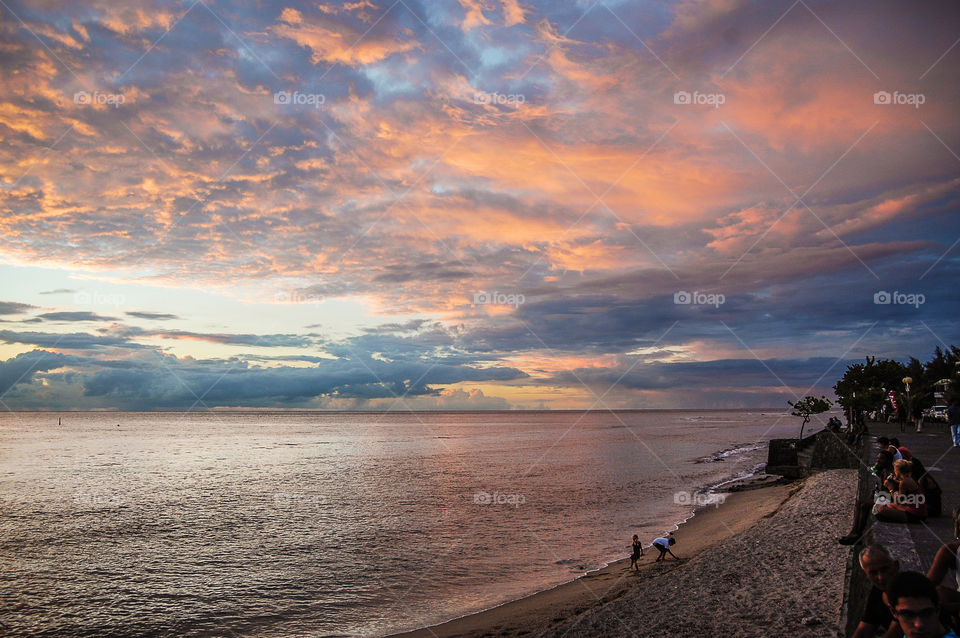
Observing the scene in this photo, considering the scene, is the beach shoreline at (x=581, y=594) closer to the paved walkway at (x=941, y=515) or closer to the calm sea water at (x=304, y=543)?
the calm sea water at (x=304, y=543)

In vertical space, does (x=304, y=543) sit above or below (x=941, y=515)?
below

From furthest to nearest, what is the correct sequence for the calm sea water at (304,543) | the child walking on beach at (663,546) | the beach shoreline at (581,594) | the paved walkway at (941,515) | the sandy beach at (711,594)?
the child walking on beach at (663,546), the calm sea water at (304,543), the beach shoreline at (581,594), the sandy beach at (711,594), the paved walkway at (941,515)

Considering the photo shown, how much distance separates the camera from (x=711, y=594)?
13.1 m

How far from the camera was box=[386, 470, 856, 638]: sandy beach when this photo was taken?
11.2m

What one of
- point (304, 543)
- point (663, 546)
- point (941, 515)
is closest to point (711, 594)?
point (941, 515)

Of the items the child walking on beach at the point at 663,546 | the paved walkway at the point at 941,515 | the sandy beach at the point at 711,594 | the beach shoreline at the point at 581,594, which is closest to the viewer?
the paved walkway at the point at 941,515

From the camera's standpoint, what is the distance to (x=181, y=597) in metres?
19.0

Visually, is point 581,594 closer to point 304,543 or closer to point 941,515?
point 941,515

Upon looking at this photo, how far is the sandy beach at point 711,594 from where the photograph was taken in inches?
440

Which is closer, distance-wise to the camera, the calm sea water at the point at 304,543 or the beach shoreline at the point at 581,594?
the beach shoreline at the point at 581,594

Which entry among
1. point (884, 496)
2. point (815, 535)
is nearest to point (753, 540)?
point (815, 535)

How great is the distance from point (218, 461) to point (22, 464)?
2259cm

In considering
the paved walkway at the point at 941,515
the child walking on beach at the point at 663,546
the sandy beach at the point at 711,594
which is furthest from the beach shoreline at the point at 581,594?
the paved walkway at the point at 941,515

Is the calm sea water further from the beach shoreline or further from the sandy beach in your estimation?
the sandy beach
